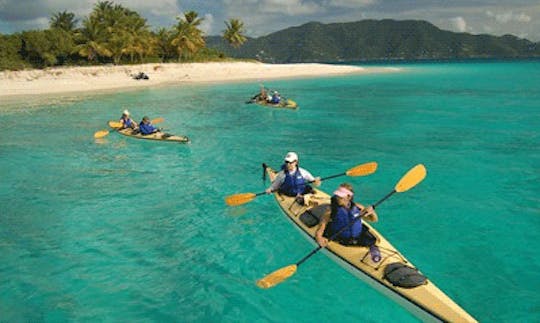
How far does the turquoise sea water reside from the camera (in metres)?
8.40

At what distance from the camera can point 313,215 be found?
10227 millimetres

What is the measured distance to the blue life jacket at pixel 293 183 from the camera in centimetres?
1158

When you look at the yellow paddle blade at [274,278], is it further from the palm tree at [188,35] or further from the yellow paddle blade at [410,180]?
the palm tree at [188,35]

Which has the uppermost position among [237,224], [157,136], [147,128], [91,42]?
[91,42]

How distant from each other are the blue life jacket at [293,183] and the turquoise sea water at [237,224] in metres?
1.15

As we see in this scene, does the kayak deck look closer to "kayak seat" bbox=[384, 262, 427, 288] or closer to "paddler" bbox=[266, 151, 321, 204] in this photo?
"paddler" bbox=[266, 151, 321, 204]

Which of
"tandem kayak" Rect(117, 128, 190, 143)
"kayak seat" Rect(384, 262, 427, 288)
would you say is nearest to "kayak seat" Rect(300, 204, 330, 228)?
"kayak seat" Rect(384, 262, 427, 288)

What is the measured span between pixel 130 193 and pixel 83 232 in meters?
3.32

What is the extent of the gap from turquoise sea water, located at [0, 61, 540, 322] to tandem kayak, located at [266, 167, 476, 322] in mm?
649

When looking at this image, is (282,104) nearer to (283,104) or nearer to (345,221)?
(283,104)

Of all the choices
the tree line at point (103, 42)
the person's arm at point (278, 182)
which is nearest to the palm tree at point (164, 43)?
the tree line at point (103, 42)

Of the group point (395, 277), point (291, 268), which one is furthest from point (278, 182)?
point (395, 277)

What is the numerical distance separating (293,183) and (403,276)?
16.0 ft

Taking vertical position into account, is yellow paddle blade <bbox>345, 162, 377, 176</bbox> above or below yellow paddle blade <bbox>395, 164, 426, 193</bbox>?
below
